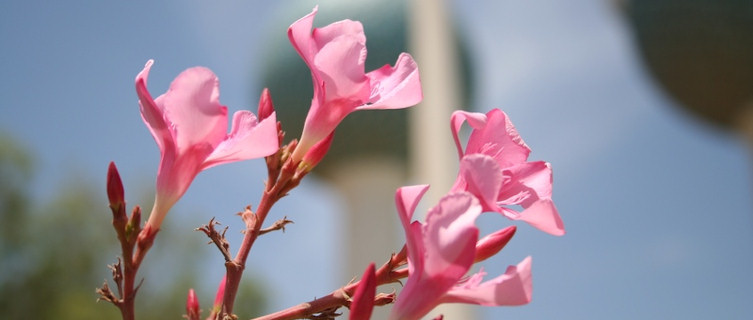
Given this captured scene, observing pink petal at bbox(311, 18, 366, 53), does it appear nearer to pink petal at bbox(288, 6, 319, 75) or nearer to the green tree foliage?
pink petal at bbox(288, 6, 319, 75)

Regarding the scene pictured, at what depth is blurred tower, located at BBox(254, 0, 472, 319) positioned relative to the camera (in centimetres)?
872

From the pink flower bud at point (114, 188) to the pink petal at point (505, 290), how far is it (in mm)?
387

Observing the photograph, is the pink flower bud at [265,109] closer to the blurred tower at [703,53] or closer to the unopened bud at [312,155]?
the unopened bud at [312,155]

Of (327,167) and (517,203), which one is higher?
(517,203)

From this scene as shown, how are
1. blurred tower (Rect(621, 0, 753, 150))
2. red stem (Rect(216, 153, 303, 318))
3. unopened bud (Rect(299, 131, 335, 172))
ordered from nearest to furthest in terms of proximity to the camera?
1. red stem (Rect(216, 153, 303, 318))
2. unopened bud (Rect(299, 131, 335, 172))
3. blurred tower (Rect(621, 0, 753, 150))

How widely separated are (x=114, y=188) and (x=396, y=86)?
0.34m

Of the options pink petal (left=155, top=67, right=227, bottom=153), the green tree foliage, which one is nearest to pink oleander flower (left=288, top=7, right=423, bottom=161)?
pink petal (left=155, top=67, right=227, bottom=153)

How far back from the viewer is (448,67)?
9.26 m

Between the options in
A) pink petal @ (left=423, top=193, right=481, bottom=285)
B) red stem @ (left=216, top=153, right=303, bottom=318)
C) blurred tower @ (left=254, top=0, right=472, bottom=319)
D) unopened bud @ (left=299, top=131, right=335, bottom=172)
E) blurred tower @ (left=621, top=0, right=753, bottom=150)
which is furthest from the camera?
blurred tower @ (left=621, top=0, right=753, bottom=150)

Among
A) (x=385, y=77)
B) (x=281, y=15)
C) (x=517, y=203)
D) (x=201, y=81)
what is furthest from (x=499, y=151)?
(x=281, y=15)

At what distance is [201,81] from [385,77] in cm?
24

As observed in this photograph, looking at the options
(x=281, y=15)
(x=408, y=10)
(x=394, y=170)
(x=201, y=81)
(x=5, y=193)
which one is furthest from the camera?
(x=394, y=170)

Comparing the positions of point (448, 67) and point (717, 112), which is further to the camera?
point (717, 112)

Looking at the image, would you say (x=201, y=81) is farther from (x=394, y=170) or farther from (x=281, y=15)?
(x=394, y=170)
